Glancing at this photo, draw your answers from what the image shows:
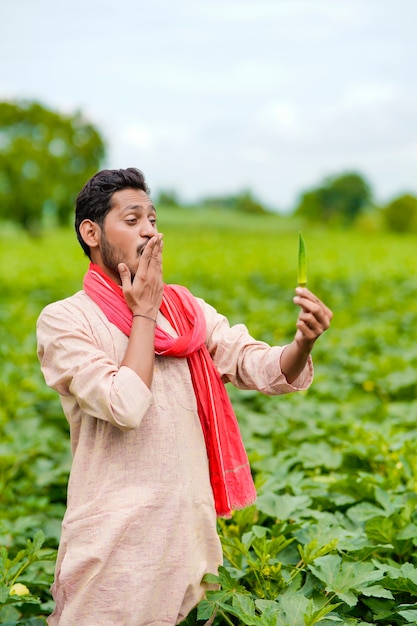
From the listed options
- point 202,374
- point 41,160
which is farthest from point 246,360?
point 41,160

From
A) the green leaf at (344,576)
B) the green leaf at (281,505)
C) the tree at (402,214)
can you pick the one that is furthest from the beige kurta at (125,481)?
the tree at (402,214)

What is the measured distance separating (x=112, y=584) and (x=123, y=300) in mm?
723

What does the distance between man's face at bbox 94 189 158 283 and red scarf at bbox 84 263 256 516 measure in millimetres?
65

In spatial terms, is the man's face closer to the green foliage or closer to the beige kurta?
the beige kurta

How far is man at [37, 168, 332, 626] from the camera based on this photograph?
2133mm

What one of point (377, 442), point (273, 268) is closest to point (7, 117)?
point (273, 268)

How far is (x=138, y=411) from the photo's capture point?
2.04 metres

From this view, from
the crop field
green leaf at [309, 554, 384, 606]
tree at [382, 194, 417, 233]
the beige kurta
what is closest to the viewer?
the beige kurta

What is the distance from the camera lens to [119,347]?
224 centimetres

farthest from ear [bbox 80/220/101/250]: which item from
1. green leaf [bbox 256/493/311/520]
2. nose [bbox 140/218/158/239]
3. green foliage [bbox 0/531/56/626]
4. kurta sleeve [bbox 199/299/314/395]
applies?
green leaf [bbox 256/493/311/520]

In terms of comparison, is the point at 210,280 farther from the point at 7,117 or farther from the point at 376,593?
the point at 7,117

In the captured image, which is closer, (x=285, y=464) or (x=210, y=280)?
(x=285, y=464)

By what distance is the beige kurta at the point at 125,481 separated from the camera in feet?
7.03

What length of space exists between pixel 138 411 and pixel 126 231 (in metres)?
0.50
